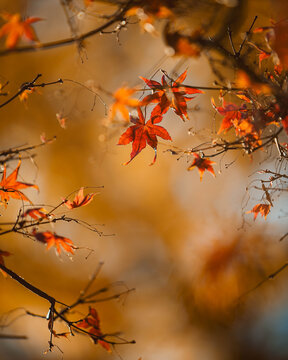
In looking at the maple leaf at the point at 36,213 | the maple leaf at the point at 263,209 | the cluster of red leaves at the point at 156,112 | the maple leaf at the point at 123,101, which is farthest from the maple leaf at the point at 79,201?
the maple leaf at the point at 263,209

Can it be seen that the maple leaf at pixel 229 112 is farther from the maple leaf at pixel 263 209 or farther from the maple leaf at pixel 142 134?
the maple leaf at pixel 263 209

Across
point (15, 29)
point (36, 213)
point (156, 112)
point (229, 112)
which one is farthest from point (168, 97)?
point (36, 213)

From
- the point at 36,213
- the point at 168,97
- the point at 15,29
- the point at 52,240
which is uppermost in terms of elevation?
the point at 15,29

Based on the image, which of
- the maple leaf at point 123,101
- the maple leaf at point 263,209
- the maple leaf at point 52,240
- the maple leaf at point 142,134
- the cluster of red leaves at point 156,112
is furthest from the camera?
the maple leaf at point 263,209

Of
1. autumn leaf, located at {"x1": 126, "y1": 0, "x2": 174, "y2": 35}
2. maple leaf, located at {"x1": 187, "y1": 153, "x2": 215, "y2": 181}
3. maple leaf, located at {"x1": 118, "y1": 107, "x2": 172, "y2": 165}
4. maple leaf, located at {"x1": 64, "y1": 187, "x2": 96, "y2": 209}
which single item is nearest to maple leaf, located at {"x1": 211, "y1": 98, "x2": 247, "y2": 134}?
maple leaf, located at {"x1": 187, "y1": 153, "x2": 215, "y2": 181}

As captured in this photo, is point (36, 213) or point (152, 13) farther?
point (36, 213)

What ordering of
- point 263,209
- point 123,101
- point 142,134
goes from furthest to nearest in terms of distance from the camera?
1. point 263,209
2. point 142,134
3. point 123,101

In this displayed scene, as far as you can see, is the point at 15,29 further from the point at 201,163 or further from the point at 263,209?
the point at 263,209
